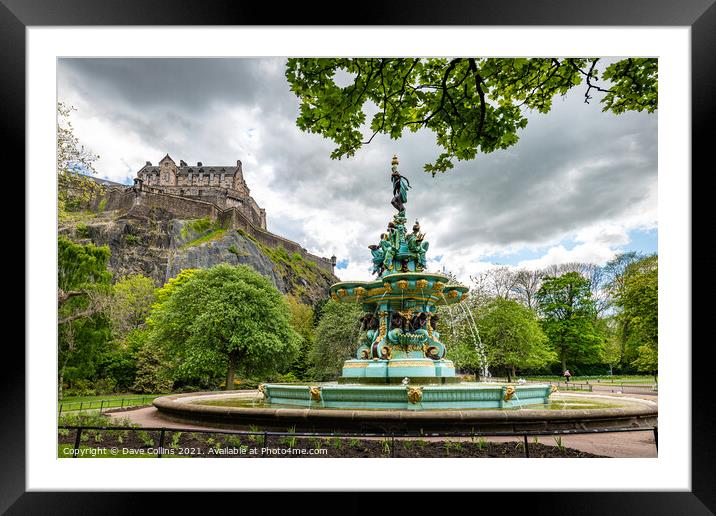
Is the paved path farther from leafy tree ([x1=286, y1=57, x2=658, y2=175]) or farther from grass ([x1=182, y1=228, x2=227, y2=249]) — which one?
grass ([x1=182, y1=228, x2=227, y2=249])

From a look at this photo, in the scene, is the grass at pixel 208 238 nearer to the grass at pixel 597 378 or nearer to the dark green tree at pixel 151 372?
the dark green tree at pixel 151 372

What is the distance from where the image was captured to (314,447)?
5645 mm

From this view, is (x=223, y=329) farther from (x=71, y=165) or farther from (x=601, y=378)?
(x=601, y=378)

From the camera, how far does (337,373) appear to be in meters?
28.0

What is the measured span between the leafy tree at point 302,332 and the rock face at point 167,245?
14.4m

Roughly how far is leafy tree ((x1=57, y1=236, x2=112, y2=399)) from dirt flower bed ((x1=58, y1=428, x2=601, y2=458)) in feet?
36.4

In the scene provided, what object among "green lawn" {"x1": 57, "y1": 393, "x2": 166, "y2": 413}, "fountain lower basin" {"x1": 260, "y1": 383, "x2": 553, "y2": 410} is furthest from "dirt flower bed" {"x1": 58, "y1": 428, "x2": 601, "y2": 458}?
"green lawn" {"x1": 57, "y1": 393, "x2": 166, "y2": 413}

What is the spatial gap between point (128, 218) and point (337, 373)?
40.4 meters
